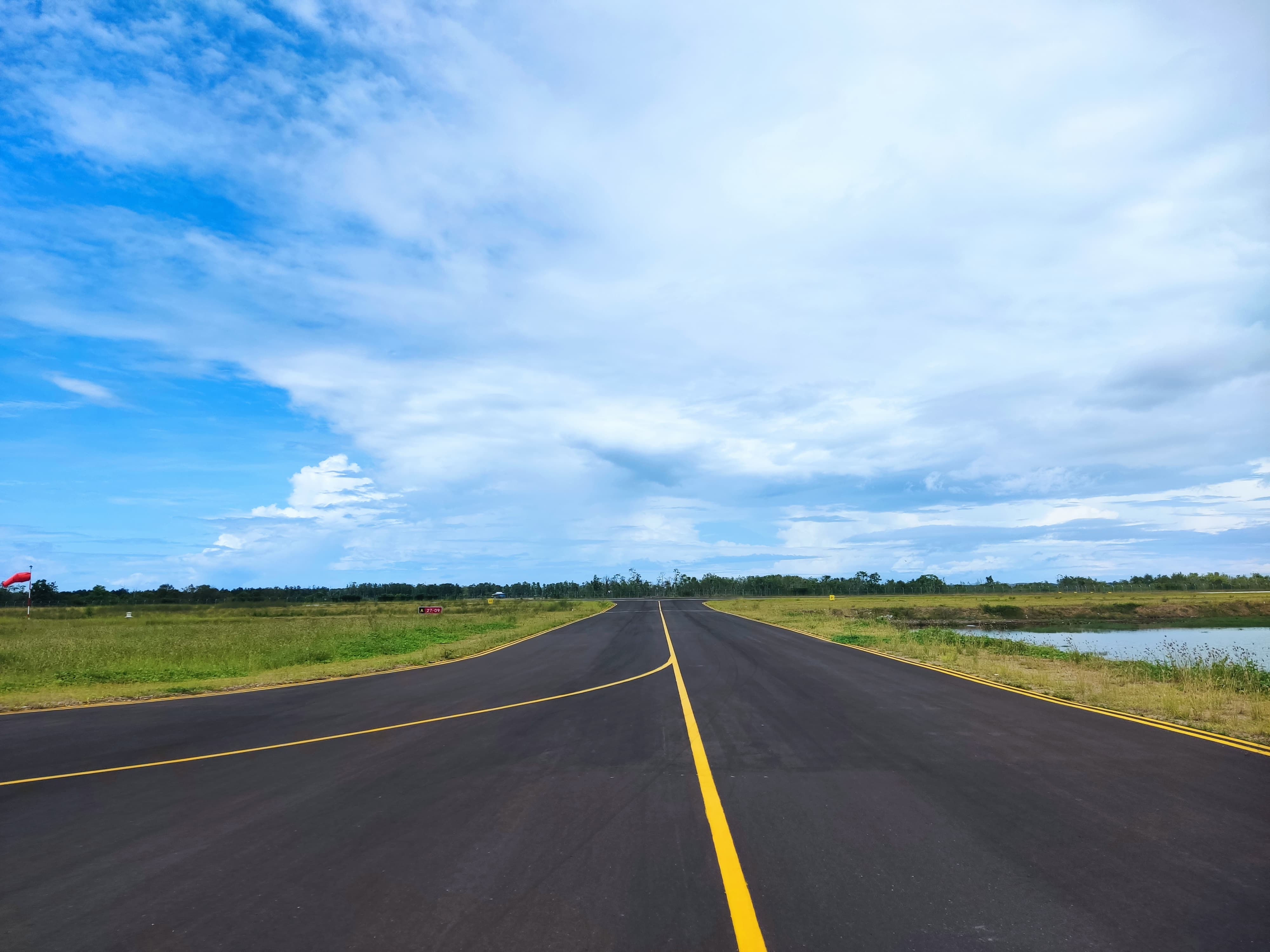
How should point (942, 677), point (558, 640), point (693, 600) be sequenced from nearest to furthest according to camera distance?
point (942, 677)
point (558, 640)
point (693, 600)

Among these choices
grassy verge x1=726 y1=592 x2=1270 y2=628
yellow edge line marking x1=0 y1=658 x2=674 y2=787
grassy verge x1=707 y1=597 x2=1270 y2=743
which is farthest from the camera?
grassy verge x1=726 y1=592 x2=1270 y2=628

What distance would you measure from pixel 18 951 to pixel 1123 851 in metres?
7.90

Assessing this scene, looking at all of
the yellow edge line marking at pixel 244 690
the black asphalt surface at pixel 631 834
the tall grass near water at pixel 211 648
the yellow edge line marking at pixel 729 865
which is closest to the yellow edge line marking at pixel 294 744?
the black asphalt surface at pixel 631 834

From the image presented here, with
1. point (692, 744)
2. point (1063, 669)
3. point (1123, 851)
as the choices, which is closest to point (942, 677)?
point (1063, 669)

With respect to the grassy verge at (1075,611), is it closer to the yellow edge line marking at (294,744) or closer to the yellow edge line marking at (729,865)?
the yellow edge line marking at (294,744)

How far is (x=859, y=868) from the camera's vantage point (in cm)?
507

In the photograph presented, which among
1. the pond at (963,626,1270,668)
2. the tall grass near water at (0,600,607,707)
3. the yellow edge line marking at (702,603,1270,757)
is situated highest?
the yellow edge line marking at (702,603,1270,757)

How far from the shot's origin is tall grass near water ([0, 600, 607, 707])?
16750 millimetres

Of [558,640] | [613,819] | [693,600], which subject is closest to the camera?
[613,819]

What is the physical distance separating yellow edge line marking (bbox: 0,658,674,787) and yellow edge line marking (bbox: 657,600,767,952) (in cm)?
442

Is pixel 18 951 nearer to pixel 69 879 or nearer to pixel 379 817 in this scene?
pixel 69 879

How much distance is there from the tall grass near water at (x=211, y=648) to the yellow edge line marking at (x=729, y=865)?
42.8 ft

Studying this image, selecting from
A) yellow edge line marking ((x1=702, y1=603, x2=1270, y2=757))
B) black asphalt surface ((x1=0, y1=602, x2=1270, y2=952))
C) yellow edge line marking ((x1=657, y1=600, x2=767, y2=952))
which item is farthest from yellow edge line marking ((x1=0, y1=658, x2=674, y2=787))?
yellow edge line marking ((x1=702, y1=603, x2=1270, y2=757))

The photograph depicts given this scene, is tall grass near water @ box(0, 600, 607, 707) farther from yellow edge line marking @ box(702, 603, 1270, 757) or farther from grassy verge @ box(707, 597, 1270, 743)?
grassy verge @ box(707, 597, 1270, 743)
